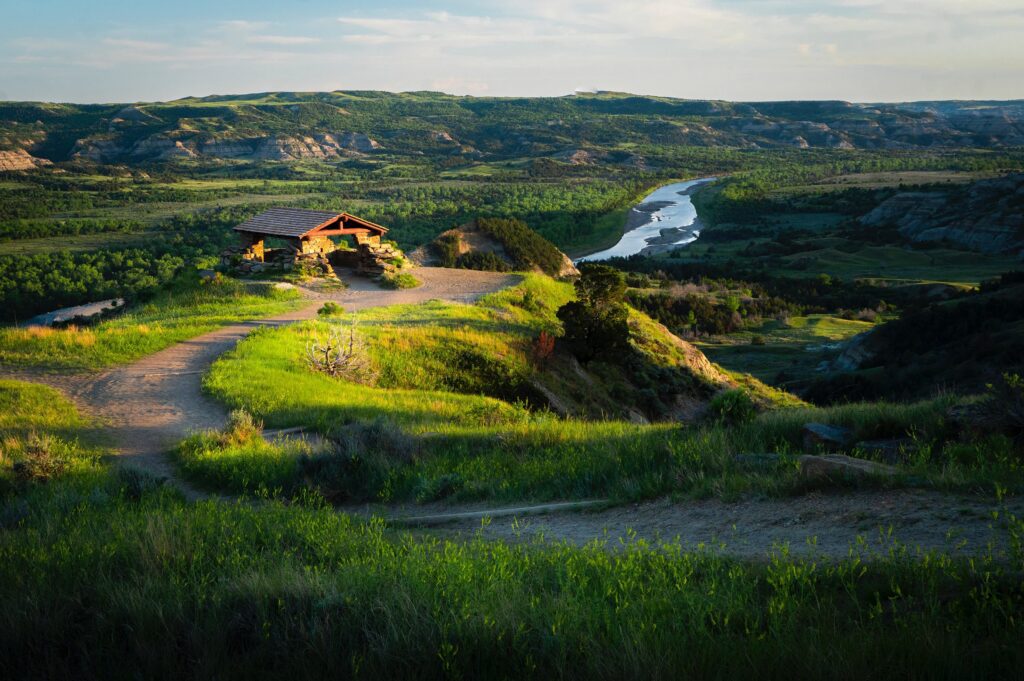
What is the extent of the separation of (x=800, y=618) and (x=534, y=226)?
71973 mm

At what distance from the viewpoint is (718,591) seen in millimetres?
3875

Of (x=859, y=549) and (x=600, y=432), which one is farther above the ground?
(x=859, y=549)

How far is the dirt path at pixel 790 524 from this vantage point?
4.57 meters

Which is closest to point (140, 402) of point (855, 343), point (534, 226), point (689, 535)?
point (689, 535)

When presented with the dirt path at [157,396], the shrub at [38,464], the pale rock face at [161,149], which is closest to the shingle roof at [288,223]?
the dirt path at [157,396]

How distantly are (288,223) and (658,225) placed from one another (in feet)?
226

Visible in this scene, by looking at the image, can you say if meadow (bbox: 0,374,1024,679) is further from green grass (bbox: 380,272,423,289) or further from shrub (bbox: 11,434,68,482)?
green grass (bbox: 380,272,423,289)

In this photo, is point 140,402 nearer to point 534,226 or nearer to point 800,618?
point 800,618

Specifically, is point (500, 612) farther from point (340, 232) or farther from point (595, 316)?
point (340, 232)

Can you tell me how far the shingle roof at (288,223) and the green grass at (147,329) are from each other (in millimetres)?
4072

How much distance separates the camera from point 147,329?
56.6 feet

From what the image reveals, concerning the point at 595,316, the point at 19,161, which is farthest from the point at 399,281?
the point at 19,161

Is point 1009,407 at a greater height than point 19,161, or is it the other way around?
point 19,161

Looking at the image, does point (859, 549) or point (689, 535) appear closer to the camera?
point (859, 549)
